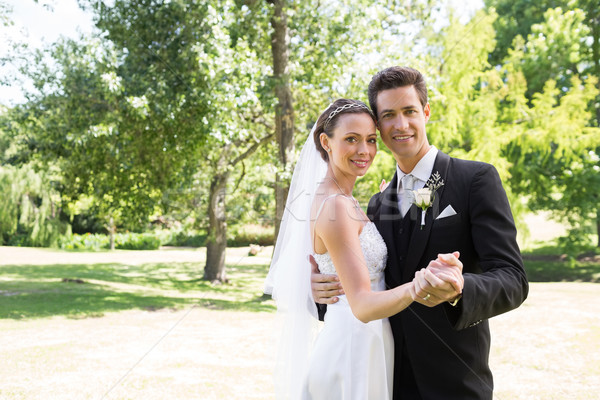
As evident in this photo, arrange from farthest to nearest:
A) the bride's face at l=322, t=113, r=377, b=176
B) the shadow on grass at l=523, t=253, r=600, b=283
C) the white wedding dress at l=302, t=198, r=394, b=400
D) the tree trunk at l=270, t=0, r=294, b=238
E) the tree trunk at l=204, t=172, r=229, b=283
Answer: the shadow on grass at l=523, t=253, r=600, b=283 < the tree trunk at l=204, t=172, r=229, b=283 < the tree trunk at l=270, t=0, r=294, b=238 < the bride's face at l=322, t=113, r=377, b=176 < the white wedding dress at l=302, t=198, r=394, b=400

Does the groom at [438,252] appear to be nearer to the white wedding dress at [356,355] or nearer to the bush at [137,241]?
the white wedding dress at [356,355]

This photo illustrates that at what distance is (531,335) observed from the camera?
11.1 meters

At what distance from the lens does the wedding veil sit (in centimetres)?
311

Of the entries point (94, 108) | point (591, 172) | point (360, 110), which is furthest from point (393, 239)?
point (591, 172)

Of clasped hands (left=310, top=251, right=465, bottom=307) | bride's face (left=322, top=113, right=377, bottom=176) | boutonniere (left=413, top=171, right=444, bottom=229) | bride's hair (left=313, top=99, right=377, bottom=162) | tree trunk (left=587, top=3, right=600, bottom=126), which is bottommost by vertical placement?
clasped hands (left=310, top=251, right=465, bottom=307)

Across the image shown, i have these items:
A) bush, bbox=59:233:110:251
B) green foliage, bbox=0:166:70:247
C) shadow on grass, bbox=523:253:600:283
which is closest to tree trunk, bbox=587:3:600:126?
shadow on grass, bbox=523:253:600:283

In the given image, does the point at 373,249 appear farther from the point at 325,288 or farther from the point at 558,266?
the point at 558,266

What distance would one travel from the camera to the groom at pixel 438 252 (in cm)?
203

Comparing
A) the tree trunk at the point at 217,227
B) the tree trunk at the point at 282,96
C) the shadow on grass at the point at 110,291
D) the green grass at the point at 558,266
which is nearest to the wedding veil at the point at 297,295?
the tree trunk at the point at 282,96

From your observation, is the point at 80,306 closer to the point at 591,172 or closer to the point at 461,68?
the point at 461,68

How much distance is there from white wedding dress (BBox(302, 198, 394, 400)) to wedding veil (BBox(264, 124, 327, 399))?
0.34 meters

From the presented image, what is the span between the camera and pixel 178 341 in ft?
32.6

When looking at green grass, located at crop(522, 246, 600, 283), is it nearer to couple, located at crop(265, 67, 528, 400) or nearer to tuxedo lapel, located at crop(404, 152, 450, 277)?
couple, located at crop(265, 67, 528, 400)

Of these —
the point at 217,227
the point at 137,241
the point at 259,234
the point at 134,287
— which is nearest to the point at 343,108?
the point at 217,227
